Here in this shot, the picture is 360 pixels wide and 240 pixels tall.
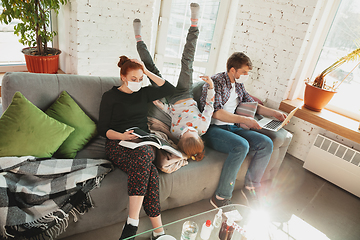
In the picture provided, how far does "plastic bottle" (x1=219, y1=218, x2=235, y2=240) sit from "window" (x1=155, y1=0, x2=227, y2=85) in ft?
7.55

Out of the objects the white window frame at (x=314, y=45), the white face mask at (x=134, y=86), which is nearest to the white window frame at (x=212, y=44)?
the white window frame at (x=314, y=45)

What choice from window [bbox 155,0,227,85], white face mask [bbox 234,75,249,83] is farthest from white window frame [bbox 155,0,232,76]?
white face mask [bbox 234,75,249,83]

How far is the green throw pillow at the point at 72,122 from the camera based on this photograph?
5.06 ft

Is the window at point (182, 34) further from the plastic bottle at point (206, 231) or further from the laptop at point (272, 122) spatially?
the plastic bottle at point (206, 231)

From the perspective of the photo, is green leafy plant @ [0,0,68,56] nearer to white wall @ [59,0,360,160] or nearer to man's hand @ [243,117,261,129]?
white wall @ [59,0,360,160]

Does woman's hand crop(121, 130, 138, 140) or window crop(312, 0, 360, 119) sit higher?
window crop(312, 0, 360, 119)

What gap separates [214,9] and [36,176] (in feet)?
8.86

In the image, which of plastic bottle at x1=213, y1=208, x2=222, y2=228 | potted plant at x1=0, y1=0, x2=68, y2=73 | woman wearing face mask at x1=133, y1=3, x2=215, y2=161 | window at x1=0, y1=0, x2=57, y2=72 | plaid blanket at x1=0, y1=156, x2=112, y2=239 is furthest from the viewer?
window at x1=0, y1=0, x2=57, y2=72

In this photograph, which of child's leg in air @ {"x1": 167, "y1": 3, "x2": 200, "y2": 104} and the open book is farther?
child's leg in air @ {"x1": 167, "y1": 3, "x2": 200, "y2": 104}

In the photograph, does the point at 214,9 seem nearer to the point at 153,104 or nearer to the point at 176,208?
the point at 153,104

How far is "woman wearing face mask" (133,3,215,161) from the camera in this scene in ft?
5.39

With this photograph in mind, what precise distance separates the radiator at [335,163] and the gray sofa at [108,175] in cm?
71

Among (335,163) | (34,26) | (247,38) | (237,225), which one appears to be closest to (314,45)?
(247,38)

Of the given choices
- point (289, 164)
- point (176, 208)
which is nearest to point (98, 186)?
point (176, 208)
